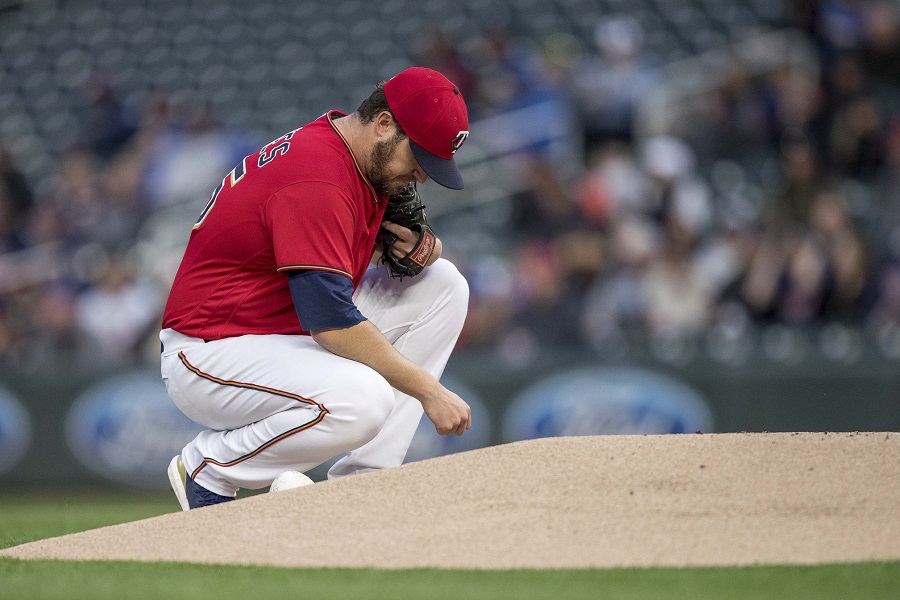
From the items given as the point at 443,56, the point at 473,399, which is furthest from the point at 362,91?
the point at 473,399

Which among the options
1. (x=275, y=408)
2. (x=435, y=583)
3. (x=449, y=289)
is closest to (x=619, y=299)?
(x=449, y=289)

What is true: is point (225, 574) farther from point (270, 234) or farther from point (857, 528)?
point (857, 528)

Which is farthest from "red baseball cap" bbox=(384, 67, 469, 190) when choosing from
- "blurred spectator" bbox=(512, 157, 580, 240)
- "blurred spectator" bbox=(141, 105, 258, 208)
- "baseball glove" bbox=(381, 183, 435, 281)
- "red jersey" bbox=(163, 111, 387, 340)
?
"blurred spectator" bbox=(141, 105, 258, 208)

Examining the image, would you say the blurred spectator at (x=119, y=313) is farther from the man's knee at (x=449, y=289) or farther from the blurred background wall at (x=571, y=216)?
the man's knee at (x=449, y=289)

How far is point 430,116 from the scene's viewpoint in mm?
4297

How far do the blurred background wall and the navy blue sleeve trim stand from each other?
176 inches

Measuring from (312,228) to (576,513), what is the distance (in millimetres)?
1382

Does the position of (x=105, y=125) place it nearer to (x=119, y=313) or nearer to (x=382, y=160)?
(x=119, y=313)

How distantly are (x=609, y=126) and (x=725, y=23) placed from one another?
113 inches

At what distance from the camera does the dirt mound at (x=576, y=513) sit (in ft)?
12.2

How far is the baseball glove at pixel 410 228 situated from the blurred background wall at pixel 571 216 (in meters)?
3.83

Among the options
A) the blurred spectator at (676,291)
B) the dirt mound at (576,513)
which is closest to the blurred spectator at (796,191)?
the blurred spectator at (676,291)

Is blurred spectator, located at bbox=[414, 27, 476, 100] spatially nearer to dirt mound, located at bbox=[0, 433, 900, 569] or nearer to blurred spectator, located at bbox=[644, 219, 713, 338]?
blurred spectator, located at bbox=[644, 219, 713, 338]

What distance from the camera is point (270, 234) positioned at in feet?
14.4
